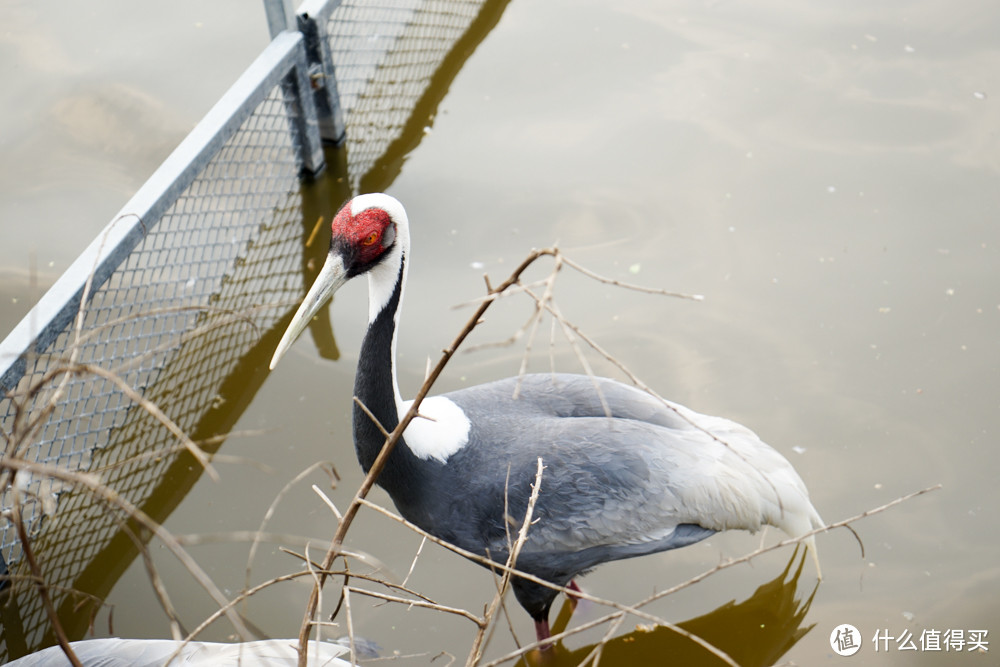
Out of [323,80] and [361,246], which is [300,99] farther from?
[361,246]

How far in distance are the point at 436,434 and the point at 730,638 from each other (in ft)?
3.99

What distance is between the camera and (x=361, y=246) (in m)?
2.41

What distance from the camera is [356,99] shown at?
4539 millimetres

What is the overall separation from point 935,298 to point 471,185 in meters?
2.07

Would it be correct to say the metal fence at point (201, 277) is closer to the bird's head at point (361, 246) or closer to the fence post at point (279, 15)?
the fence post at point (279, 15)

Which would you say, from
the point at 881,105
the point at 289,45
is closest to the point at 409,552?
the point at 289,45

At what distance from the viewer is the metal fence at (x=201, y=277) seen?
2.96 meters

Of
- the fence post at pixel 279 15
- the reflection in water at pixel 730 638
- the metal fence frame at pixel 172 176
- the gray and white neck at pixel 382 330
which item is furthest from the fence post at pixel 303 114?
the reflection in water at pixel 730 638

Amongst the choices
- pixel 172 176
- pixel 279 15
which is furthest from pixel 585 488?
pixel 279 15

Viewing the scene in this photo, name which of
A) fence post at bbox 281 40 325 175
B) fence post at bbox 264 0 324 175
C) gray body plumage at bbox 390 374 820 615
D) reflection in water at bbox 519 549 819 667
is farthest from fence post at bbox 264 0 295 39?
reflection in water at bbox 519 549 819 667

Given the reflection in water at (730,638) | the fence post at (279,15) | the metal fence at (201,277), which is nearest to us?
the reflection in water at (730,638)

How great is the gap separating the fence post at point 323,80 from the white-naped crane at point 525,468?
1.71 metres

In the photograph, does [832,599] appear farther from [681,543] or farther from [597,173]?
[597,173]

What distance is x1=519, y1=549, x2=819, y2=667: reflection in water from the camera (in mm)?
2859
